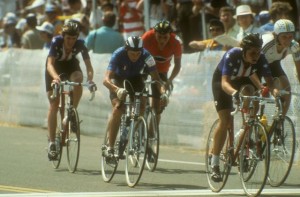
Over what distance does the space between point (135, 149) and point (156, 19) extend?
7.48m

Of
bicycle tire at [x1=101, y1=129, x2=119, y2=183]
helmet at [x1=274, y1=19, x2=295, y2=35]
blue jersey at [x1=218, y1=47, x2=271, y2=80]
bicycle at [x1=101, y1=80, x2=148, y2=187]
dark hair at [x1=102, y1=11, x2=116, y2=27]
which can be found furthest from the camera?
dark hair at [x1=102, y1=11, x2=116, y2=27]

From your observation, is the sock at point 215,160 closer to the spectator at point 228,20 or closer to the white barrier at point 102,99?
the white barrier at point 102,99

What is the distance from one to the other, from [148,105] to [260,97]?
277 cm

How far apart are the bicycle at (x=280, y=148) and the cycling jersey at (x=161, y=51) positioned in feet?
10.2

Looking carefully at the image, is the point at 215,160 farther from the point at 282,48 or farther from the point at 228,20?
the point at 228,20

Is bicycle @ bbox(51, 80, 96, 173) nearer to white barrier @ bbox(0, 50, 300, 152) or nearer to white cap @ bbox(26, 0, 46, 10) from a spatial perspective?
white barrier @ bbox(0, 50, 300, 152)

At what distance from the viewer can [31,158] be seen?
618 inches

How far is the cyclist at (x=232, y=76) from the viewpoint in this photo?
11945 mm

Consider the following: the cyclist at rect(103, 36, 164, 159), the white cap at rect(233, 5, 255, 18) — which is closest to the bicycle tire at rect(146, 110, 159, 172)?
the cyclist at rect(103, 36, 164, 159)

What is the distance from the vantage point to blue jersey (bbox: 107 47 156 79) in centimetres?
1350

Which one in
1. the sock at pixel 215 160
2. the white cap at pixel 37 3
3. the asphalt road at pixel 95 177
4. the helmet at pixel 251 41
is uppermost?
the white cap at pixel 37 3

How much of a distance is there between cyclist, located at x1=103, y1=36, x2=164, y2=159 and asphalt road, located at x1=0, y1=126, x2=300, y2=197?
0.59 m

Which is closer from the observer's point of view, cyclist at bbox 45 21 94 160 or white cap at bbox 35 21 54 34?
cyclist at bbox 45 21 94 160

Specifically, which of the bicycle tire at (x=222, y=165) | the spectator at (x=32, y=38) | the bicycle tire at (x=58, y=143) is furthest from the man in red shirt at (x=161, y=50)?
the spectator at (x=32, y=38)
